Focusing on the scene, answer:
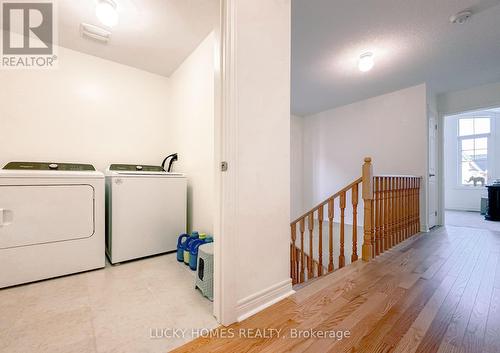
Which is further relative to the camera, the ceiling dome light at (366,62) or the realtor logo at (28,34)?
the ceiling dome light at (366,62)

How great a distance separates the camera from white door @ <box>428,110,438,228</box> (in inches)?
128

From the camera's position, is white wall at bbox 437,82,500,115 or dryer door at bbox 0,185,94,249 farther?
white wall at bbox 437,82,500,115

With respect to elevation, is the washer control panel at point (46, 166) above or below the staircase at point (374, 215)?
above

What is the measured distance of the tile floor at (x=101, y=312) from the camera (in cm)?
97

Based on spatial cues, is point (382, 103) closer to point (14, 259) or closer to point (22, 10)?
point (22, 10)

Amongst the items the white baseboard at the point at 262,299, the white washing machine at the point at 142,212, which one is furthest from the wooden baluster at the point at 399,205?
the white washing machine at the point at 142,212

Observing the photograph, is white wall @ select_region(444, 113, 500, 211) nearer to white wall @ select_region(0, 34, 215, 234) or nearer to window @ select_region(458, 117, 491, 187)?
window @ select_region(458, 117, 491, 187)

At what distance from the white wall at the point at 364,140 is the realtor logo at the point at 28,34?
441cm

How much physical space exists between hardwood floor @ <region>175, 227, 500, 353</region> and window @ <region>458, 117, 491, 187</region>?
15.9 ft

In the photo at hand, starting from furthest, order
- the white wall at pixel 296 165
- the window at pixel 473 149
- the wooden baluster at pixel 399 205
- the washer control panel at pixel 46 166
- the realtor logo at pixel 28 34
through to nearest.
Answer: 1. the window at pixel 473 149
2. the white wall at pixel 296 165
3. the wooden baluster at pixel 399 205
4. the washer control panel at pixel 46 166
5. the realtor logo at pixel 28 34

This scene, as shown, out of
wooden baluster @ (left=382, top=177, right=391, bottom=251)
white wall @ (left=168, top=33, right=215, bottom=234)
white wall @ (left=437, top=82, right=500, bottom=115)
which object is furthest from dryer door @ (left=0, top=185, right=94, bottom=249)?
white wall @ (left=437, top=82, right=500, bottom=115)

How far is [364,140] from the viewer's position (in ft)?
12.9

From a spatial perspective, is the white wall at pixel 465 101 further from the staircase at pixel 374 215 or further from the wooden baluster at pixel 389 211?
the wooden baluster at pixel 389 211

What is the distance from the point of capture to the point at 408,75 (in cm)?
293
